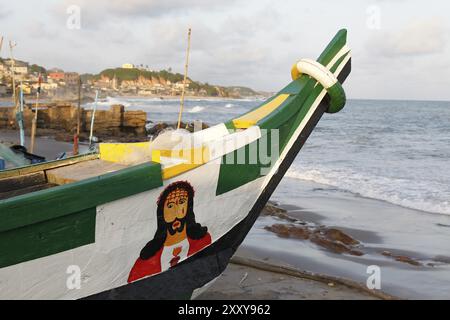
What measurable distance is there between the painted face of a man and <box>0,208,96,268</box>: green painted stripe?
600 mm

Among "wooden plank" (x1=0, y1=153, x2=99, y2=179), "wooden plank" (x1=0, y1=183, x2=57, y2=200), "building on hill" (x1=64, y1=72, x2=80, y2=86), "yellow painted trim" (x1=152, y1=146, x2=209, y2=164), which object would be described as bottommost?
"wooden plank" (x1=0, y1=183, x2=57, y2=200)

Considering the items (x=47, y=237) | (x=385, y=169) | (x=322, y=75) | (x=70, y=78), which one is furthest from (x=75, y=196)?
(x=70, y=78)

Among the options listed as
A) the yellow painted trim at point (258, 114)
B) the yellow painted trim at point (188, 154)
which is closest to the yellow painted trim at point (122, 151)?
the yellow painted trim at point (188, 154)

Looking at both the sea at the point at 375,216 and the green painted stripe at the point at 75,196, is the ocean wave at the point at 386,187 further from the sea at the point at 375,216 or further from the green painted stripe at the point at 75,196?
the green painted stripe at the point at 75,196

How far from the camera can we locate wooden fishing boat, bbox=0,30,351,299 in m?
2.74

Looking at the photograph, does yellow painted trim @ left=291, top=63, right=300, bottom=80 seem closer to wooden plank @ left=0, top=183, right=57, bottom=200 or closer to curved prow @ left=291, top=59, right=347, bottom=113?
curved prow @ left=291, top=59, right=347, bottom=113

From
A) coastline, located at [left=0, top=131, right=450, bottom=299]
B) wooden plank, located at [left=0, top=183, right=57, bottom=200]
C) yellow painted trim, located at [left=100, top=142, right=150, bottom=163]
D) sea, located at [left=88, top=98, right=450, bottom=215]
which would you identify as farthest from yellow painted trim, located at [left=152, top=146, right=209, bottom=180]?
sea, located at [left=88, top=98, right=450, bottom=215]

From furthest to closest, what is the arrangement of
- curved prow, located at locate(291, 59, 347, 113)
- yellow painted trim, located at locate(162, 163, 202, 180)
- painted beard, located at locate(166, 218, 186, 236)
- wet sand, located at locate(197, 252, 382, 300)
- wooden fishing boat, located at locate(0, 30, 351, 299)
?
wet sand, located at locate(197, 252, 382, 300), curved prow, located at locate(291, 59, 347, 113), painted beard, located at locate(166, 218, 186, 236), yellow painted trim, located at locate(162, 163, 202, 180), wooden fishing boat, located at locate(0, 30, 351, 299)

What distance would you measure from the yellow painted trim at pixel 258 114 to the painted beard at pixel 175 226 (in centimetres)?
105

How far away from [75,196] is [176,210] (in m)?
0.85

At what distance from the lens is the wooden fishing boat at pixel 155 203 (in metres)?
2.74

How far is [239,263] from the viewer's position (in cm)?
627

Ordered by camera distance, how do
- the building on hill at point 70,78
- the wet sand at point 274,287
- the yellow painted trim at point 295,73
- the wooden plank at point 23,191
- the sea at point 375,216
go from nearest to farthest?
1. the wooden plank at point 23,191
2. the yellow painted trim at point 295,73
3. the wet sand at point 274,287
4. the sea at point 375,216
5. the building on hill at point 70,78
